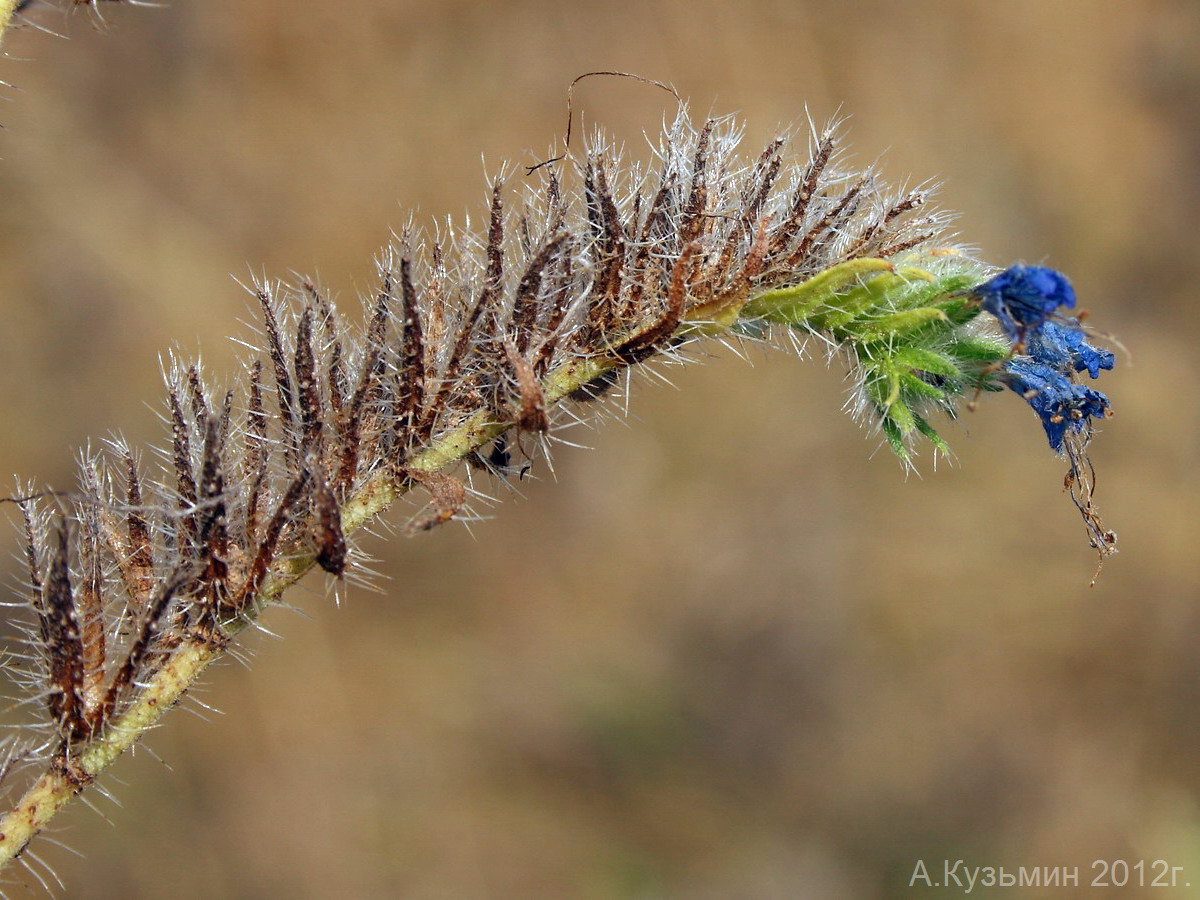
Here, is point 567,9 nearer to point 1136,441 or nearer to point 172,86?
point 172,86

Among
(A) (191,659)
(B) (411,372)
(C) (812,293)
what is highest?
(C) (812,293)

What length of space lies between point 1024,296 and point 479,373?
3.86 feet

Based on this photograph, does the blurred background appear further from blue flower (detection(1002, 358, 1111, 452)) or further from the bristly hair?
blue flower (detection(1002, 358, 1111, 452))

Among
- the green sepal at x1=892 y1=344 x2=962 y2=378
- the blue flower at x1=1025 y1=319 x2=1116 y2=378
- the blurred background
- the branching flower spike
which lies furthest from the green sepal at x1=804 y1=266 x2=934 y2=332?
the blurred background

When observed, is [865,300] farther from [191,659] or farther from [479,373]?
[191,659]

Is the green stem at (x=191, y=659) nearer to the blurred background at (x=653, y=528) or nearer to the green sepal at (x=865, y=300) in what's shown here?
the green sepal at (x=865, y=300)

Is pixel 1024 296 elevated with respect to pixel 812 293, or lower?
elevated

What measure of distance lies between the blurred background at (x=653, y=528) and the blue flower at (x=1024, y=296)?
657cm

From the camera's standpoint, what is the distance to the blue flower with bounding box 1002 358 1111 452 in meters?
2.22

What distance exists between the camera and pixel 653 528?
893 cm

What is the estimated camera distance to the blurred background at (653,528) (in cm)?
799

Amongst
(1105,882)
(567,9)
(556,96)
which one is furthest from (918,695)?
(567,9)

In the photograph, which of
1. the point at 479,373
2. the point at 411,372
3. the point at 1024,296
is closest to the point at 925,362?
the point at 1024,296

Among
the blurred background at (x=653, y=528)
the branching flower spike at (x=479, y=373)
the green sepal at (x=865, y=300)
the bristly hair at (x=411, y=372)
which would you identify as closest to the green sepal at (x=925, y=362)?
the branching flower spike at (x=479, y=373)
